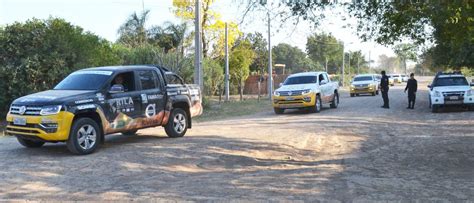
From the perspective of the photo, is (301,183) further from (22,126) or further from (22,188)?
(22,126)

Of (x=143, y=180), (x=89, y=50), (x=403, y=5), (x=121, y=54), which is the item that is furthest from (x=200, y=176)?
(x=121, y=54)

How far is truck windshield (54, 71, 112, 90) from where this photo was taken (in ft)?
34.9

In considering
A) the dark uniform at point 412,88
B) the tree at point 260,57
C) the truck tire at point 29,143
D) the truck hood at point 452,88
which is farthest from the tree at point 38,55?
the tree at point 260,57

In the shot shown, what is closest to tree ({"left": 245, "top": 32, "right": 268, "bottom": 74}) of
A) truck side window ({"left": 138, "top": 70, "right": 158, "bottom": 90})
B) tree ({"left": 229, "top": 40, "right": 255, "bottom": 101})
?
tree ({"left": 229, "top": 40, "right": 255, "bottom": 101})

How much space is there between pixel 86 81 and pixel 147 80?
1.42 metres

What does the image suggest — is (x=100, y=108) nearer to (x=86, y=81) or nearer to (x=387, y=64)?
(x=86, y=81)

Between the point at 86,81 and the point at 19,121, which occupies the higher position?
the point at 86,81

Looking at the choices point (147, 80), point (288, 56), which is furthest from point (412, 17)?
point (288, 56)

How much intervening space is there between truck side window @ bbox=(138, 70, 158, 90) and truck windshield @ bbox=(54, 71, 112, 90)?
83 cm

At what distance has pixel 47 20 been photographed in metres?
23.0

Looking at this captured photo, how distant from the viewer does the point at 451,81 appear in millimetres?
21391

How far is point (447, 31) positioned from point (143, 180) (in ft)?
23.4

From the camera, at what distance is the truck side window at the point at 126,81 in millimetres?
11048

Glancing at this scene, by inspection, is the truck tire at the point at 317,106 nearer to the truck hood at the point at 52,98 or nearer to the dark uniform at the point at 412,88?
the dark uniform at the point at 412,88
